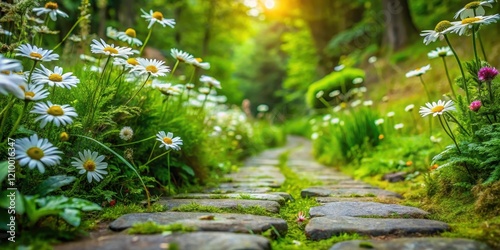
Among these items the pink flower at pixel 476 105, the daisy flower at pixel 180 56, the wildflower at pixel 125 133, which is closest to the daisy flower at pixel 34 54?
the wildflower at pixel 125 133

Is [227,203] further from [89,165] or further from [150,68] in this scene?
[150,68]

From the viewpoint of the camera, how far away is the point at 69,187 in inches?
72.4

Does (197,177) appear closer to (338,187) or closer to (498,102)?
(338,187)

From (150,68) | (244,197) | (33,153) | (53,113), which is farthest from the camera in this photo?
(244,197)

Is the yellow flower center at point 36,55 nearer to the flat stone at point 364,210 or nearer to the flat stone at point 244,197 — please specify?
the flat stone at point 244,197

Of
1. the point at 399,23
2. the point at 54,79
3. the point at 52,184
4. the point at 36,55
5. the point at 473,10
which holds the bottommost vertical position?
the point at 52,184

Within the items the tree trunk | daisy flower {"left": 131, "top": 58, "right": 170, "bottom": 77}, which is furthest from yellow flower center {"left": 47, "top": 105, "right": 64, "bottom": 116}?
the tree trunk

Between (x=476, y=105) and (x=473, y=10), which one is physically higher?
(x=473, y=10)

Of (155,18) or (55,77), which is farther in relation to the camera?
(155,18)

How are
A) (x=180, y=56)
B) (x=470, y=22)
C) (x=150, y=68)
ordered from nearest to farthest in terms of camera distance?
(x=470, y=22), (x=150, y=68), (x=180, y=56)

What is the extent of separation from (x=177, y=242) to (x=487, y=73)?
1550 mm

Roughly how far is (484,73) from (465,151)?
380 millimetres

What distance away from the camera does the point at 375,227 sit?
5.06 ft

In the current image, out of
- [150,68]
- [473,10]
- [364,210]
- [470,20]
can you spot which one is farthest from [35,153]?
[473,10]
